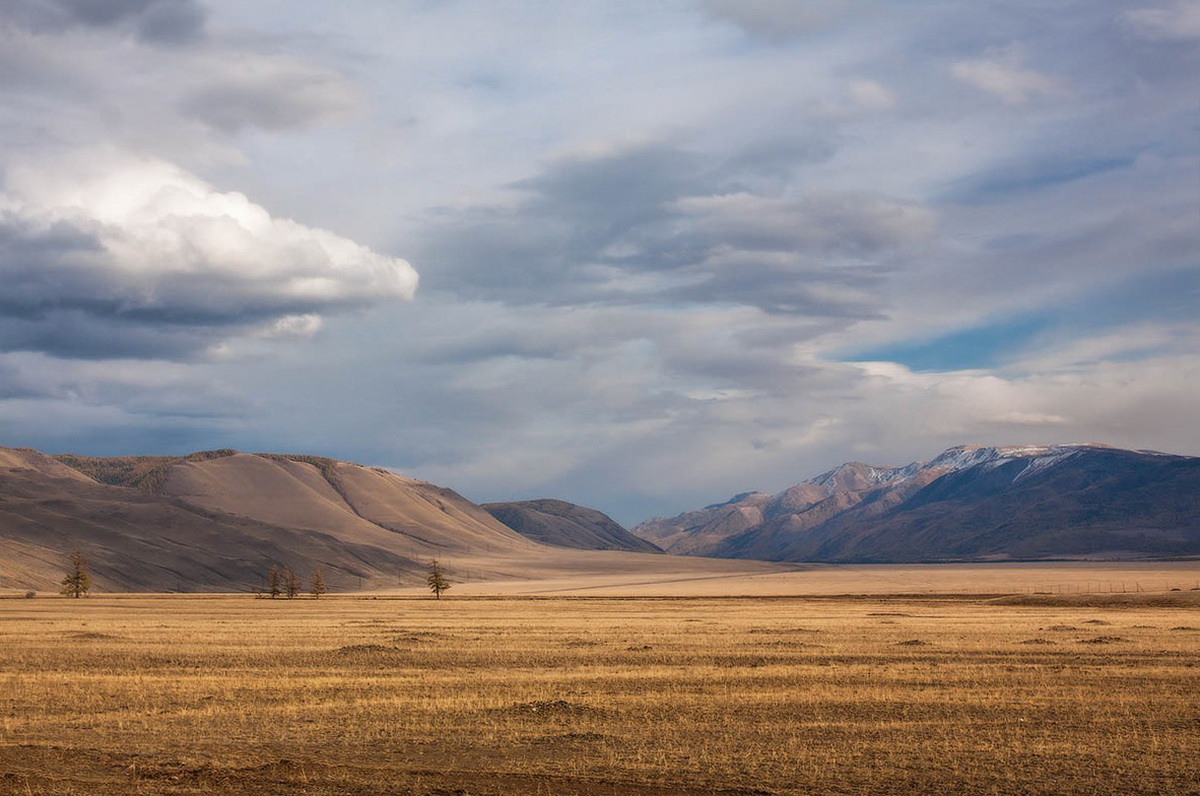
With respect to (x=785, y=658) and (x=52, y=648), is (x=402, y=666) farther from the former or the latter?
(x=52, y=648)

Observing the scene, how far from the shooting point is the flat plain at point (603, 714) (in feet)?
64.9

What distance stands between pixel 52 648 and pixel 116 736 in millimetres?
24989

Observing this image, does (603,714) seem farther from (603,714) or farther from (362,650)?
(362,650)

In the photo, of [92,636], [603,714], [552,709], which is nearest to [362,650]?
[92,636]

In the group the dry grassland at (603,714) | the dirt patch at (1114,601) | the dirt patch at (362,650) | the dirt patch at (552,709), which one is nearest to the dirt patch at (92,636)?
the dry grassland at (603,714)

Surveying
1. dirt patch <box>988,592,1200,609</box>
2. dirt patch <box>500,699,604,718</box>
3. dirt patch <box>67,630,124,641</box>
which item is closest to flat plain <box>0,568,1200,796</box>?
dirt patch <box>500,699,604,718</box>

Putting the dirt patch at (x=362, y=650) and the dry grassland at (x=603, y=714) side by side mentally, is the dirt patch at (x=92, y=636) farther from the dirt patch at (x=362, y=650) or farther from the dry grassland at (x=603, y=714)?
the dirt patch at (x=362, y=650)

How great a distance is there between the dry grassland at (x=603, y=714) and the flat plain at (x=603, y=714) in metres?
0.10

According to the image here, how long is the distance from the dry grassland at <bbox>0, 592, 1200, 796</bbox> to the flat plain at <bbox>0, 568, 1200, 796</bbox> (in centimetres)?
10

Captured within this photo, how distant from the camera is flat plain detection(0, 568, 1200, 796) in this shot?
779 inches

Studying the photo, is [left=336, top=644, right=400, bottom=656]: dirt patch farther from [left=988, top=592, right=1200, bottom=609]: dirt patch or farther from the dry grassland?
[left=988, top=592, right=1200, bottom=609]: dirt patch

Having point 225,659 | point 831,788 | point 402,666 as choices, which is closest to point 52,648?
point 225,659

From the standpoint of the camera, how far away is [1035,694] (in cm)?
3033

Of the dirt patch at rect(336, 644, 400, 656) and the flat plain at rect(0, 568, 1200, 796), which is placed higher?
the flat plain at rect(0, 568, 1200, 796)
